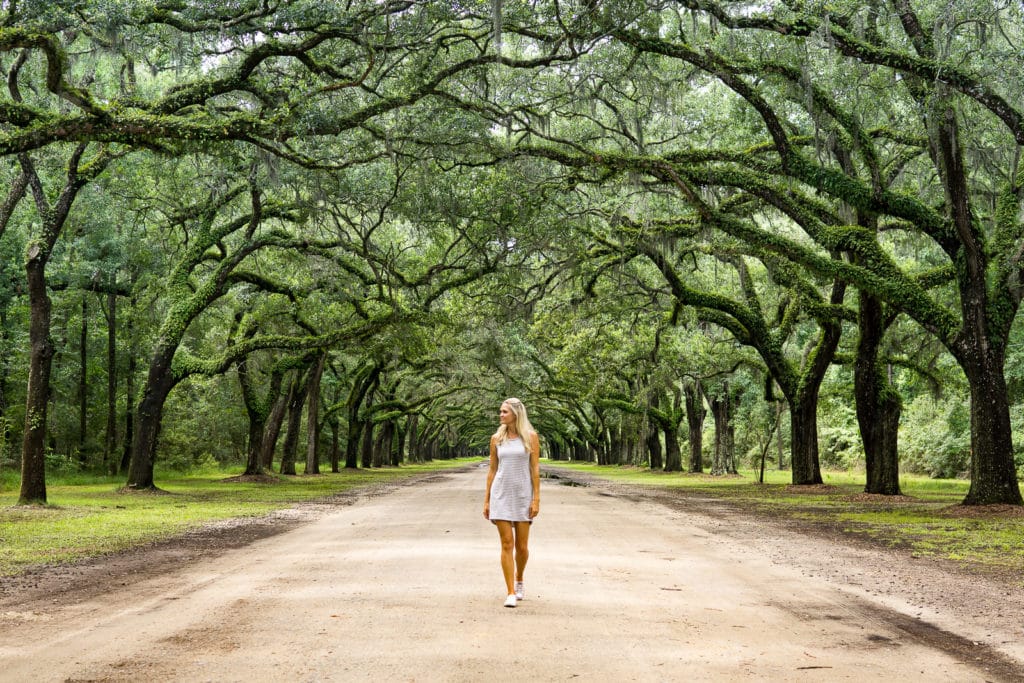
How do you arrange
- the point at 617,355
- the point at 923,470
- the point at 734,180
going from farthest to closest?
the point at 923,470, the point at 617,355, the point at 734,180

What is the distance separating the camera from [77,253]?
26.6 m

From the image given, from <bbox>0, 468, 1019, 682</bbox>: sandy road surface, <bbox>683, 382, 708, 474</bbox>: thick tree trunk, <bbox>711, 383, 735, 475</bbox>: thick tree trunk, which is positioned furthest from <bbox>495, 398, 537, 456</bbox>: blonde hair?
<bbox>683, 382, 708, 474</bbox>: thick tree trunk

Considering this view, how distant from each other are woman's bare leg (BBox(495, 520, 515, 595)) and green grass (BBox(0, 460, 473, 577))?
551cm

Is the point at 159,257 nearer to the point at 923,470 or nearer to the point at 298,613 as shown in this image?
the point at 298,613

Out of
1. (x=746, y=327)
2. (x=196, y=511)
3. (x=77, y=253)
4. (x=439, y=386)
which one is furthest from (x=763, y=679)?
(x=439, y=386)

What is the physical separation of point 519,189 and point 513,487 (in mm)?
12357

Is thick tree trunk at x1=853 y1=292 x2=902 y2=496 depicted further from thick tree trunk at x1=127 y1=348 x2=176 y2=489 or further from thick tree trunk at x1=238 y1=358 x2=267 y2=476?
thick tree trunk at x1=238 y1=358 x2=267 y2=476

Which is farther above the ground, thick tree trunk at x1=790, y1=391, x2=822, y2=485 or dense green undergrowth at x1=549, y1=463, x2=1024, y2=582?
thick tree trunk at x1=790, y1=391, x2=822, y2=485

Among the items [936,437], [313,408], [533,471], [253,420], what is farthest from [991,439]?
[313,408]

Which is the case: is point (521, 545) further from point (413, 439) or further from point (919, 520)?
point (413, 439)

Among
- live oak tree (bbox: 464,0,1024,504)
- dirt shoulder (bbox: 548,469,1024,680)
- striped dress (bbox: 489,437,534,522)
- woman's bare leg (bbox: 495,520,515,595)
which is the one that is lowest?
dirt shoulder (bbox: 548,469,1024,680)

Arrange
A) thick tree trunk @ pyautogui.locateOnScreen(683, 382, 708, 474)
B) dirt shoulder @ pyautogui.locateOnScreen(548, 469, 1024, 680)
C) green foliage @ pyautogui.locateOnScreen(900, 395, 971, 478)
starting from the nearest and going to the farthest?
dirt shoulder @ pyautogui.locateOnScreen(548, 469, 1024, 680) → green foliage @ pyautogui.locateOnScreen(900, 395, 971, 478) → thick tree trunk @ pyautogui.locateOnScreen(683, 382, 708, 474)

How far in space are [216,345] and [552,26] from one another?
A: 85.8 feet

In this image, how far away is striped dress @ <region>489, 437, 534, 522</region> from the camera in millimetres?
7172
